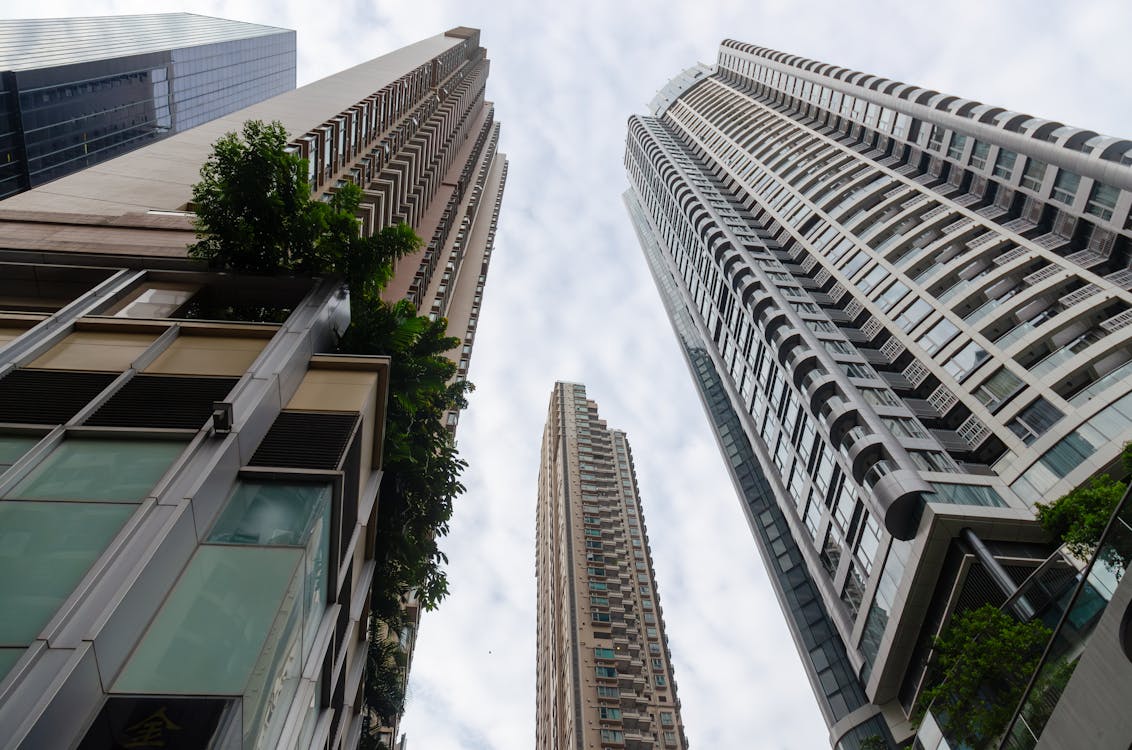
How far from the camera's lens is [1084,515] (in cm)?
1650

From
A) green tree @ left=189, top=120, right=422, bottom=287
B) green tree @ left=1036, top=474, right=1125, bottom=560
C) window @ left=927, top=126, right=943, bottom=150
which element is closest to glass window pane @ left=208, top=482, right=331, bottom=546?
green tree @ left=189, top=120, right=422, bottom=287

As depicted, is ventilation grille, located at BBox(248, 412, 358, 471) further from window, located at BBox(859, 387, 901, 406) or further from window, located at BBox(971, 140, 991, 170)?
window, located at BBox(971, 140, 991, 170)

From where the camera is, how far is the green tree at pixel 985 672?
15.8 meters

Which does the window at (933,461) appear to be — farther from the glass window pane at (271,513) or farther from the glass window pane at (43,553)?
the glass window pane at (43,553)

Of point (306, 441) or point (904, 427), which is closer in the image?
point (306, 441)

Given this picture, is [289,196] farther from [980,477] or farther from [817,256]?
[817,256]

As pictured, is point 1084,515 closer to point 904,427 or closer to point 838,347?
point 904,427

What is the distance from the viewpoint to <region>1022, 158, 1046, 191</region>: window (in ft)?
128

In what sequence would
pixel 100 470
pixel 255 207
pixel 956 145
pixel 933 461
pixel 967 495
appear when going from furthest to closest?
pixel 956 145 → pixel 933 461 → pixel 967 495 → pixel 255 207 → pixel 100 470

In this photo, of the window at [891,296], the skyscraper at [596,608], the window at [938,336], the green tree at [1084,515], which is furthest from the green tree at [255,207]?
the skyscraper at [596,608]

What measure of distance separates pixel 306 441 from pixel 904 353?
131ft

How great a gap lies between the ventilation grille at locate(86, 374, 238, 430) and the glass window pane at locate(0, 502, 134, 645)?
1.83 meters

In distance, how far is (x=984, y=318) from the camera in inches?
1353

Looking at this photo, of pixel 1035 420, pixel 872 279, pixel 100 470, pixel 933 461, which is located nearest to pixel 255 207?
pixel 100 470
